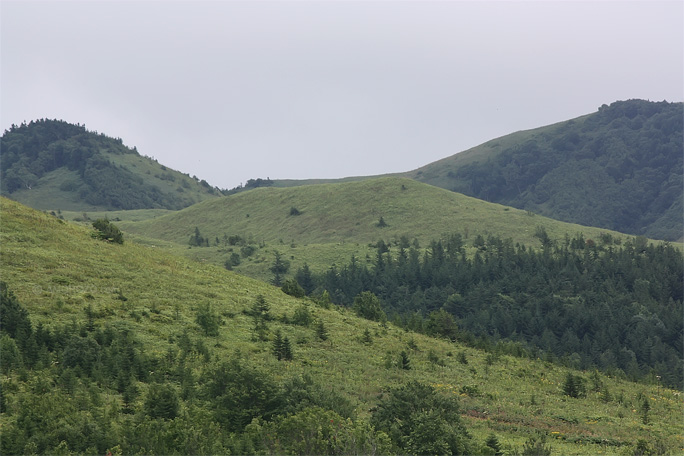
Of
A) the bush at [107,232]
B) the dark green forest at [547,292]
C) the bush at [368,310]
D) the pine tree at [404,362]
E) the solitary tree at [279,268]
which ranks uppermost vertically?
the bush at [107,232]

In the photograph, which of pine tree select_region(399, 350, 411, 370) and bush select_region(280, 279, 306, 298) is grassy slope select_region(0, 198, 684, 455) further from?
bush select_region(280, 279, 306, 298)

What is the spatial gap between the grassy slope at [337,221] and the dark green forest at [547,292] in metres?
12.3

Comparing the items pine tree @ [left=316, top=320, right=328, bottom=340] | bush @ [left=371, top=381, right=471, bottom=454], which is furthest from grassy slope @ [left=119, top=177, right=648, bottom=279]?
bush @ [left=371, top=381, right=471, bottom=454]

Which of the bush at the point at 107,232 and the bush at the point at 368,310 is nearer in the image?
the bush at the point at 107,232

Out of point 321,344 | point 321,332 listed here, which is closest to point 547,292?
point 321,332

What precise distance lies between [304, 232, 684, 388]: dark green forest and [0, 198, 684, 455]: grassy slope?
5633 centimetres

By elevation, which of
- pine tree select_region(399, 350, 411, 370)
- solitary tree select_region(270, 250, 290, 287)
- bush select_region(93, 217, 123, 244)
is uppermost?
bush select_region(93, 217, 123, 244)

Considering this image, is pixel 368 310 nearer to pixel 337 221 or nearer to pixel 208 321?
pixel 208 321

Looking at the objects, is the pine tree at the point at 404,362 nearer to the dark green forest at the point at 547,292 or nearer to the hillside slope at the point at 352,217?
the dark green forest at the point at 547,292

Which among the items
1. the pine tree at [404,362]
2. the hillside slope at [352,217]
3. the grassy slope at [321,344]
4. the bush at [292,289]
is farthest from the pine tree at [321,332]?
the hillside slope at [352,217]

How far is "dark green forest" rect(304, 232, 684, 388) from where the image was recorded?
101 metres

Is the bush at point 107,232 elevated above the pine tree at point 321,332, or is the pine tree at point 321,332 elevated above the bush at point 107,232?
the bush at point 107,232

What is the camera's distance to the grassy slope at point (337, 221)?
141m

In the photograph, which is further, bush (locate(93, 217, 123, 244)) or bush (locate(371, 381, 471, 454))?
bush (locate(93, 217, 123, 244))
